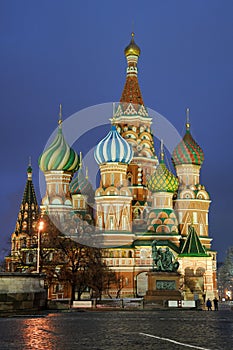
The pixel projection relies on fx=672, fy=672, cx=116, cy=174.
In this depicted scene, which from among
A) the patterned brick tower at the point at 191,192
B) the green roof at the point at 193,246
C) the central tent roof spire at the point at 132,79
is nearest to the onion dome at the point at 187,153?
the patterned brick tower at the point at 191,192

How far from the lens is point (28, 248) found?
58.6 meters

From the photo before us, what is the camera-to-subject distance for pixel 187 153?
7744 cm

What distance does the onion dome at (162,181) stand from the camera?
72875 mm

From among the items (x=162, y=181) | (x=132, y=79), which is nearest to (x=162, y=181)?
(x=162, y=181)

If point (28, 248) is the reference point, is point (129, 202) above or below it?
above

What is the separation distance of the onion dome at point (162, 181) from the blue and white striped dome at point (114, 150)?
379 cm

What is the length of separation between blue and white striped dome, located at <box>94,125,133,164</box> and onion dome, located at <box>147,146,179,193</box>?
3.79 meters

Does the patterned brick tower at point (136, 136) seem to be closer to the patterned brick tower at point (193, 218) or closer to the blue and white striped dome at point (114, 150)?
the patterned brick tower at point (193, 218)

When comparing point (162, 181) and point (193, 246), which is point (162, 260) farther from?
point (162, 181)

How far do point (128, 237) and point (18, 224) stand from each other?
59.3ft

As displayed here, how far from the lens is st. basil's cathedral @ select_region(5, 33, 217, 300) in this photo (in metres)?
67.5

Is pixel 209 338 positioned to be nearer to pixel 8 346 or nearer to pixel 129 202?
pixel 8 346

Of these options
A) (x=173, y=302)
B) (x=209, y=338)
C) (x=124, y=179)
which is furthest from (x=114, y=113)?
(x=209, y=338)

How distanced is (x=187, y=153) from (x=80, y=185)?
13.0 meters
